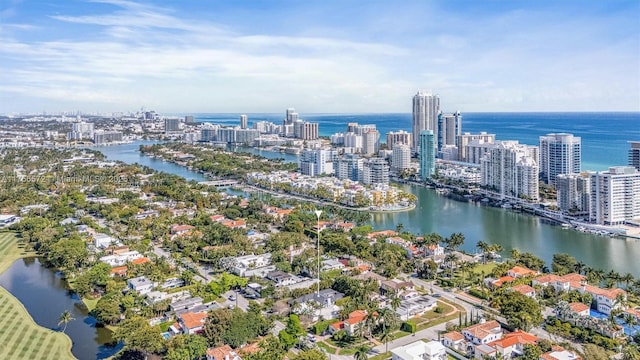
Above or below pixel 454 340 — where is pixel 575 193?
above

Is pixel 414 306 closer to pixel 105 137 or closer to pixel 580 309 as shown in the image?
pixel 580 309

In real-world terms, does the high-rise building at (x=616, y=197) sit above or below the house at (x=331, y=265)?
above

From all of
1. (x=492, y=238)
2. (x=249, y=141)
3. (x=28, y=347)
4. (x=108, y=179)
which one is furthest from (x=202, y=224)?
(x=249, y=141)

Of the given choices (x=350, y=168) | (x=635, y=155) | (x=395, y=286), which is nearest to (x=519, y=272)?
(x=395, y=286)

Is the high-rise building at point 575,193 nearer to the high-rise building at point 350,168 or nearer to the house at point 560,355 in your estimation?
the high-rise building at point 350,168

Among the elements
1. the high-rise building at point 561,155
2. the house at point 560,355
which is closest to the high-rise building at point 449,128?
the high-rise building at point 561,155

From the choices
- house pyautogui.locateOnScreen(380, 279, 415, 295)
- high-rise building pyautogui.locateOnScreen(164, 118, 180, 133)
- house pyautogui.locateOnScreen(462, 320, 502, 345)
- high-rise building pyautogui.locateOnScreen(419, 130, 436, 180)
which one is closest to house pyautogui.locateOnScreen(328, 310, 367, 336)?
house pyautogui.locateOnScreen(380, 279, 415, 295)

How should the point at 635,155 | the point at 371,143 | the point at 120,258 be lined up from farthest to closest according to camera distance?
the point at 371,143 < the point at 635,155 < the point at 120,258
